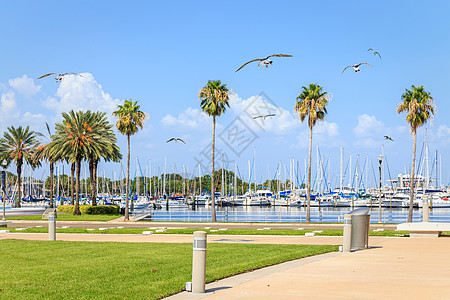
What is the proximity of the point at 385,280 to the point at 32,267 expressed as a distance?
9.07m

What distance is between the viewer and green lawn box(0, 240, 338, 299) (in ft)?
37.3

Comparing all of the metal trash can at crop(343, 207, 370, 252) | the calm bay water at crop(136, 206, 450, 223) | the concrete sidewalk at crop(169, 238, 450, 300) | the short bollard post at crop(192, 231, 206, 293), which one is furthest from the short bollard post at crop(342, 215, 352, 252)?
the calm bay water at crop(136, 206, 450, 223)

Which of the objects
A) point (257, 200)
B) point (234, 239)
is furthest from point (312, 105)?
point (257, 200)

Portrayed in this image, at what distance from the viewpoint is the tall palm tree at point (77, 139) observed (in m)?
67.7

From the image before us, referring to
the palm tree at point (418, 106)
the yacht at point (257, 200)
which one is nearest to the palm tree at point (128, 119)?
the palm tree at point (418, 106)

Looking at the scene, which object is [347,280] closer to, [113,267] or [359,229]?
[113,267]

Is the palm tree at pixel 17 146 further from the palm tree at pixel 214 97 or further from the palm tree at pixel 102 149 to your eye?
the palm tree at pixel 214 97

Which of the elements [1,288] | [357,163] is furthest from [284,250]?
[357,163]

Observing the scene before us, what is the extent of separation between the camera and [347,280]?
12.7m

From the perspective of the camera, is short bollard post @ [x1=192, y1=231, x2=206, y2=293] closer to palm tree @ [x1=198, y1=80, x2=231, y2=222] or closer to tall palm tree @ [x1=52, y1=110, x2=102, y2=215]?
palm tree @ [x1=198, y1=80, x2=231, y2=222]

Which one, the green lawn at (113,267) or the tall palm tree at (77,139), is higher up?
the tall palm tree at (77,139)

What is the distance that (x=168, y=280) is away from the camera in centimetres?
1274

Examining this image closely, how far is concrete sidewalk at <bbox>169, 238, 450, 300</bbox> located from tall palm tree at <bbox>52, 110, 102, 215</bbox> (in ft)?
175

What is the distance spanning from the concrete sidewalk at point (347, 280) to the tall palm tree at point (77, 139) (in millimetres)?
53200
